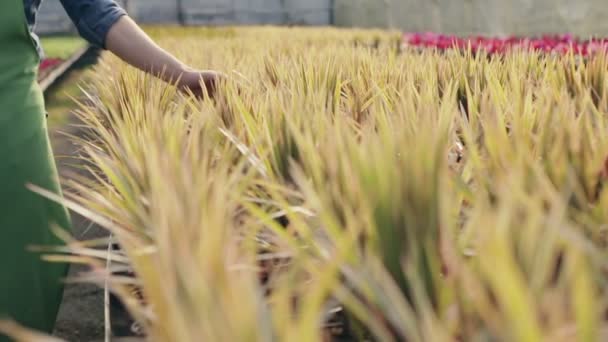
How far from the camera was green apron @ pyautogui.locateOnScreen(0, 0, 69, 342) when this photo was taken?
4.85 ft

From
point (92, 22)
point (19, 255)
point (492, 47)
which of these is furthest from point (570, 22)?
point (19, 255)

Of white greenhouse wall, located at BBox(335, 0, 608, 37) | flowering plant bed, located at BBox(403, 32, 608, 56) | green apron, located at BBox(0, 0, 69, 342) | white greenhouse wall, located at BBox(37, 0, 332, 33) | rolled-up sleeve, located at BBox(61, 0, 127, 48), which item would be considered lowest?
white greenhouse wall, located at BBox(37, 0, 332, 33)

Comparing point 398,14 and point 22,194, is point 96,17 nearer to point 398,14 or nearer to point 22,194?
point 22,194

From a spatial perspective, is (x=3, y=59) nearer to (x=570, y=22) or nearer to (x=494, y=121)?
(x=494, y=121)

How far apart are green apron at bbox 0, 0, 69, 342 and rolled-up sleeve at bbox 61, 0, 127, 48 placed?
346 millimetres

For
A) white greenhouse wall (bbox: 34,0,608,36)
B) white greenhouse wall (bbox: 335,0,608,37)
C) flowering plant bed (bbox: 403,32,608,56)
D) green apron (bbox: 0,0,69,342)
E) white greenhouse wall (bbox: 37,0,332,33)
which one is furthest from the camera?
white greenhouse wall (bbox: 37,0,332,33)

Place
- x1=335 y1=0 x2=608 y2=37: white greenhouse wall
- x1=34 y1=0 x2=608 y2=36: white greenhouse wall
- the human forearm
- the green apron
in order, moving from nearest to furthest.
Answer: the green apron
the human forearm
x1=335 y1=0 x2=608 y2=37: white greenhouse wall
x1=34 y1=0 x2=608 y2=36: white greenhouse wall

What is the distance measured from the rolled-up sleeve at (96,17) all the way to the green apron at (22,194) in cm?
35

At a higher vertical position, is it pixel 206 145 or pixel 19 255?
pixel 206 145

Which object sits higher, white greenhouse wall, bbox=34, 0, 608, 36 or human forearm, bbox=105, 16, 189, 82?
human forearm, bbox=105, 16, 189, 82

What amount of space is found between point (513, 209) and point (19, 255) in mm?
1004

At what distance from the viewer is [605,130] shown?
124 centimetres

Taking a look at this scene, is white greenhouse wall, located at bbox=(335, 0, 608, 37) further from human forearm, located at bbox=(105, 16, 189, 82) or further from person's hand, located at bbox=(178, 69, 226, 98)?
human forearm, located at bbox=(105, 16, 189, 82)

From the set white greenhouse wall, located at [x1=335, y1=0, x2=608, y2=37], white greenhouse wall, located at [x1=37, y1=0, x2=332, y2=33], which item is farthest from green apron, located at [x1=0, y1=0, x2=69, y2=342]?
white greenhouse wall, located at [x1=37, y1=0, x2=332, y2=33]
